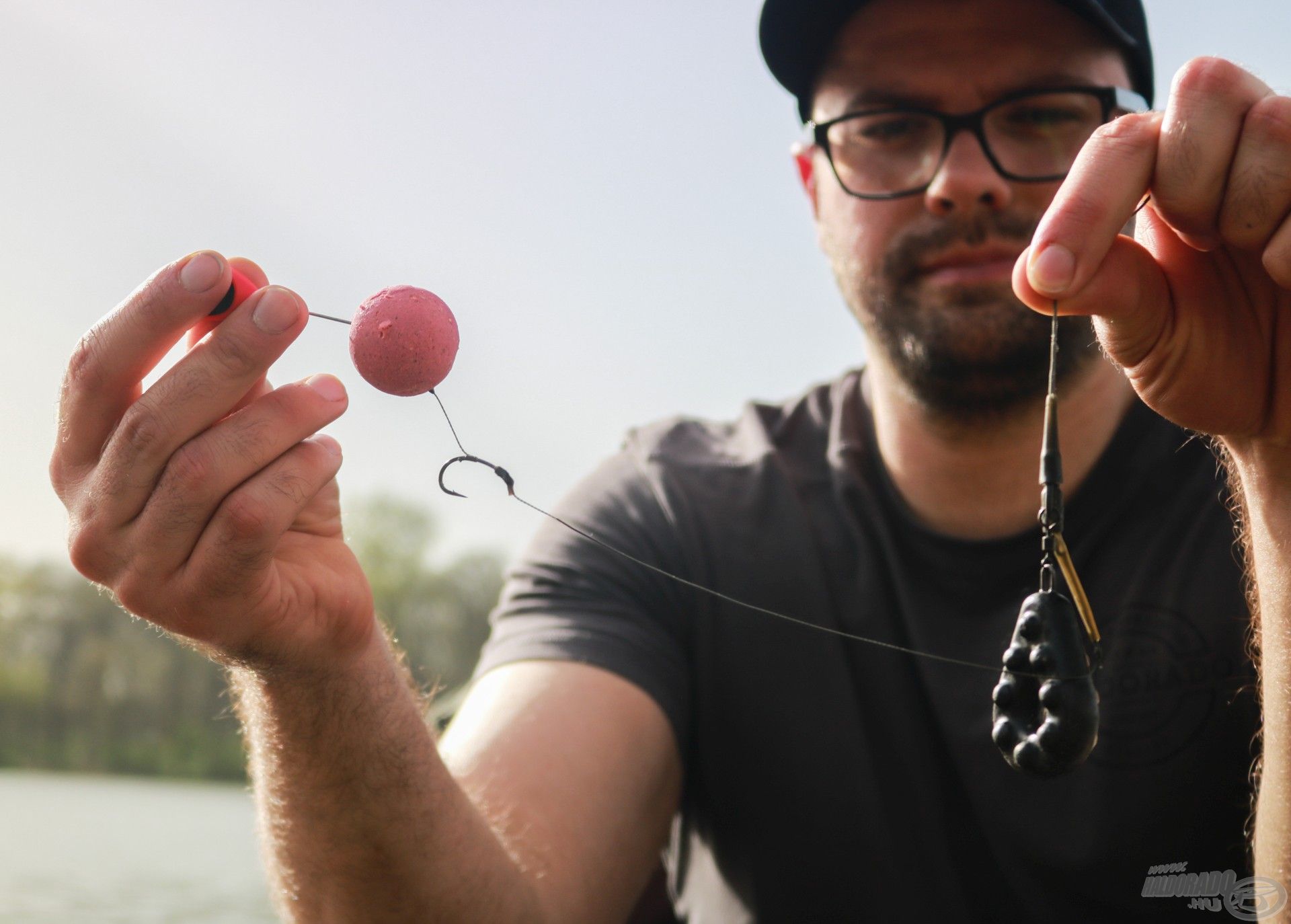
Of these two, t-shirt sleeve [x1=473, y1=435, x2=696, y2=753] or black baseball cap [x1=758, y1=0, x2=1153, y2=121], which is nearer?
t-shirt sleeve [x1=473, y1=435, x2=696, y2=753]

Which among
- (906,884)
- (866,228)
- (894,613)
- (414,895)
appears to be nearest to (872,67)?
(866,228)

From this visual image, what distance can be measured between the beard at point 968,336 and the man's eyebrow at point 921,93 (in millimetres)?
326

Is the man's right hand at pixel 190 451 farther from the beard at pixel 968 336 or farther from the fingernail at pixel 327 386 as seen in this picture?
the beard at pixel 968 336

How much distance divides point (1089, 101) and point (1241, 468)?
142 centimetres

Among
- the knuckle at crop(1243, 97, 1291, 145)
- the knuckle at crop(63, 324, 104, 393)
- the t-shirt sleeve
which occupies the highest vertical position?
the knuckle at crop(63, 324, 104, 393)

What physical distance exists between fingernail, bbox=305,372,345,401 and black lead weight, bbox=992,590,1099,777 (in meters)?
0.95

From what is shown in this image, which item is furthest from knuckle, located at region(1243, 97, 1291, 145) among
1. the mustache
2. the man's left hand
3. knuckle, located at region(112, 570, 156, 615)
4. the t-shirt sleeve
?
the t-shirt sleeve

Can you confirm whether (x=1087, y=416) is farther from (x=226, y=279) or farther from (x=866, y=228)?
(x=226, y=279)

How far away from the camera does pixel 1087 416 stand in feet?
8.19

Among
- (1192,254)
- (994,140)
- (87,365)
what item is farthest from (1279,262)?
(87,365)

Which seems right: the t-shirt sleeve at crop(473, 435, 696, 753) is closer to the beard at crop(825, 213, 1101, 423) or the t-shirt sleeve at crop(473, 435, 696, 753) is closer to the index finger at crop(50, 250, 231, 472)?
the beard at crop(825, 213, 1101, 423)

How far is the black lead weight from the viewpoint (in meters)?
1.23

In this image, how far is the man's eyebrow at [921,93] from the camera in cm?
246

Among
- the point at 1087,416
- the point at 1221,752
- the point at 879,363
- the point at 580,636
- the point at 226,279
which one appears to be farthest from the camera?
the point at 879,363
